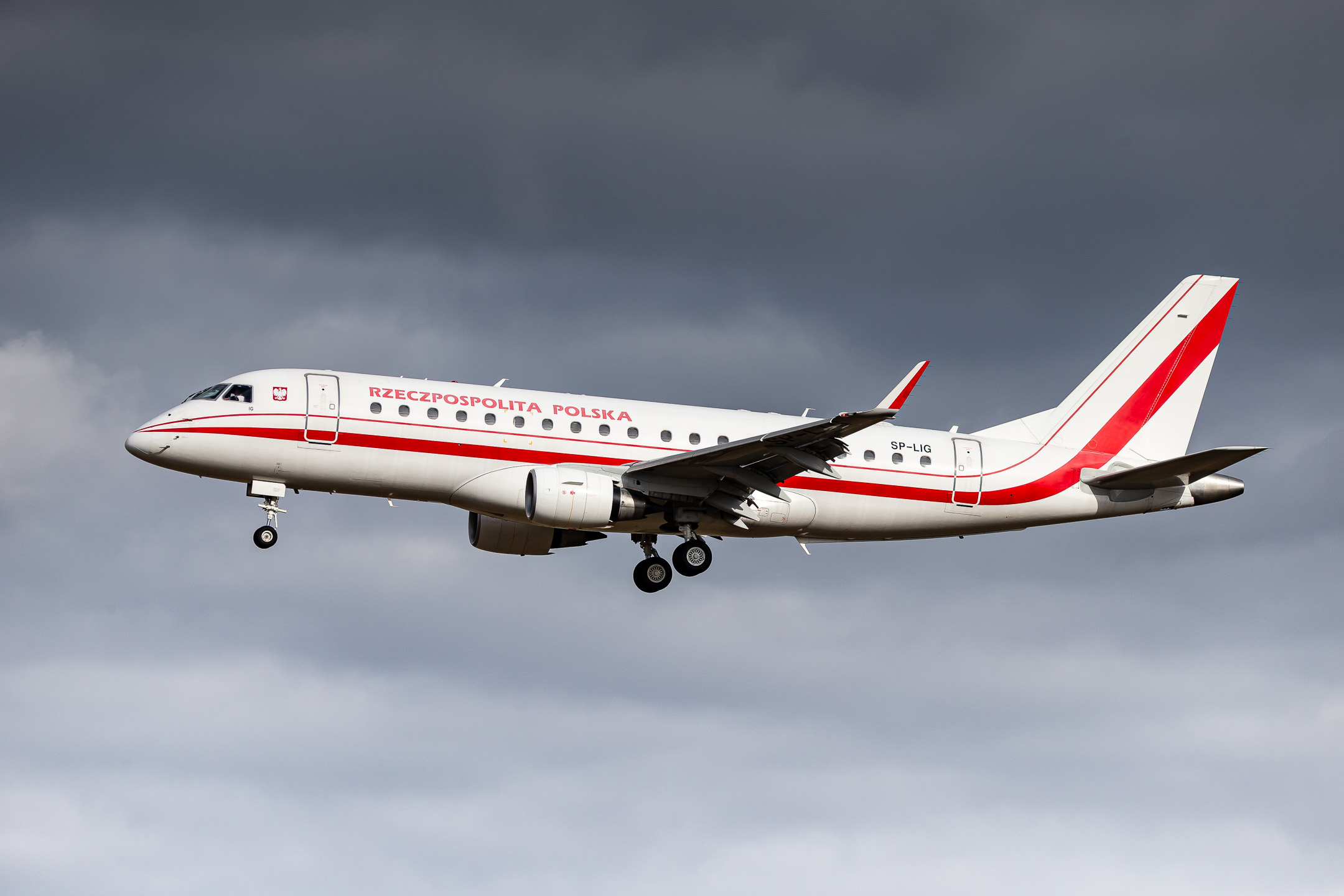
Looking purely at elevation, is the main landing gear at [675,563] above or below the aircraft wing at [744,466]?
below

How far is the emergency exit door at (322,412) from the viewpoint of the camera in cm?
3675

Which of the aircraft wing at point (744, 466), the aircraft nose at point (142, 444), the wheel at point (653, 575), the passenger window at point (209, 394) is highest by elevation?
the passenger window at point (209, 394)

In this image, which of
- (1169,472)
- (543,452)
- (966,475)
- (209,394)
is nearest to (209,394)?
(209,394)

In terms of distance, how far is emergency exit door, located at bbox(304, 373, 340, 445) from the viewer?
3675 cm

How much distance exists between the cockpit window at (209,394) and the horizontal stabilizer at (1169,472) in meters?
25.4

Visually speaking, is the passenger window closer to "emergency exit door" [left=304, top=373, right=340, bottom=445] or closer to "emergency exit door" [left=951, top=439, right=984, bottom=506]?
"emergency exit door" [left=304, top=373, right=340, bottom=445]

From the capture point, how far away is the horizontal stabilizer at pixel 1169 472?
39.1m

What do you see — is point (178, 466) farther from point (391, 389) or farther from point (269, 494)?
point (391, 389)

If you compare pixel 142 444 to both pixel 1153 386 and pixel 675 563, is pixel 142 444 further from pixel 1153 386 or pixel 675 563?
pixel 1153 386

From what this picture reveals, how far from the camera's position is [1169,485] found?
42.3 meters

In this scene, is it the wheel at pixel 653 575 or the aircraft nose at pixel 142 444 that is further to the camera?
the wheel at pixel 653 575

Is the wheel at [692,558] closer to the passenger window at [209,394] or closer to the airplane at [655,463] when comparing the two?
the airplane at [655,463]

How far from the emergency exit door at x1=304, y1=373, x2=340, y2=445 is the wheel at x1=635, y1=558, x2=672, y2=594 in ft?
31.3

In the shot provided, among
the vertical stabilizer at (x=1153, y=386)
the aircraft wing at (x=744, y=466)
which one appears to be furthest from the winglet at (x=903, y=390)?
the vertical stabilizer at (x=1153, y=386)
